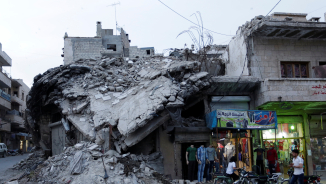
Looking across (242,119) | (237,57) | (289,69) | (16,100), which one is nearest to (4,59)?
(16,100)

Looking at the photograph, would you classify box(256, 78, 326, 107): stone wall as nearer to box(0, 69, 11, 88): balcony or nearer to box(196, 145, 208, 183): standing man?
box(196, 145, 208, 183): standing man

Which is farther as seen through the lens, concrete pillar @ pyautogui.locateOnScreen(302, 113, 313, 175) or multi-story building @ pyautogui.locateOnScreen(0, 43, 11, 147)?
multi-story building @ pyautogui.locateOnScreen(0, 43, 11, 147)

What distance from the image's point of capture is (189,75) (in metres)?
12.3

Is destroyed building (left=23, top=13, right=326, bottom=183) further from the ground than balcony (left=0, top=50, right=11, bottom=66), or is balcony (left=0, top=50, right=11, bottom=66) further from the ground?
balcony (left=0, top=50, right=11, bottom=66)

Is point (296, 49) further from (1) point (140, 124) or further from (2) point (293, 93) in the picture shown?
(1) point (140, 124)

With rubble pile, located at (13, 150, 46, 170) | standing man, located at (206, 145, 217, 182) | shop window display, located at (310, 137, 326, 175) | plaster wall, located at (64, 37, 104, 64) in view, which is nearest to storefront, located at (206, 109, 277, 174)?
standing man, located at (206, 145, 217, 182)

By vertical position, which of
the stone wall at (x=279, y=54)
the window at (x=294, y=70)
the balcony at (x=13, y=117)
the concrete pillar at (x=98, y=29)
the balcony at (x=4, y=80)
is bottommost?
the balcony at (x=13, y=117)

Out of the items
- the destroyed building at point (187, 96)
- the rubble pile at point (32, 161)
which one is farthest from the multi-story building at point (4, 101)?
the destroyed building at point (187, 96)

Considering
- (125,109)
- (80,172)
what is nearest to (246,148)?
(125,109)

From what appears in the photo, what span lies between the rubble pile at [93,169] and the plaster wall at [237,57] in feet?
25.2

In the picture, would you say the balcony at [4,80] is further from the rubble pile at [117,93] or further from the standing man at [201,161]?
the standing man at [201,161]

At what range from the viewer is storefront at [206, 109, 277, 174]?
1210cm

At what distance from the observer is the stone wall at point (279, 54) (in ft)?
46.1

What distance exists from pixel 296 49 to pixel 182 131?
7.46 metres
